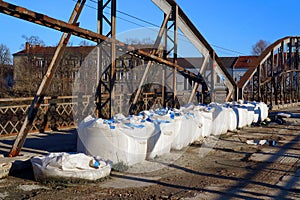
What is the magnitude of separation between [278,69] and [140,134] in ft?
87.7

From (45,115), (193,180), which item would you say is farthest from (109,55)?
(193,180)

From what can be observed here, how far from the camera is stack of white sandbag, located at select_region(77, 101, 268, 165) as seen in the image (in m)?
7.45

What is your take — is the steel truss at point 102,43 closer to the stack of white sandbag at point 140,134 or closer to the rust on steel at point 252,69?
the stack of white sandbag at point 140,134

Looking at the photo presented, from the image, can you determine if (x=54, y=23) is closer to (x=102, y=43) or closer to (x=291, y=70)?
(x=102, y=43)

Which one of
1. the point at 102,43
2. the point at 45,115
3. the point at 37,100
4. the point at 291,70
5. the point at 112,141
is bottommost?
the point at 112,141

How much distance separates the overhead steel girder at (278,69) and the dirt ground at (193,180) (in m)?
15.6

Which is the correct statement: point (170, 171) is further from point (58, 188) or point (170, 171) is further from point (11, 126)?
point (11, 126)

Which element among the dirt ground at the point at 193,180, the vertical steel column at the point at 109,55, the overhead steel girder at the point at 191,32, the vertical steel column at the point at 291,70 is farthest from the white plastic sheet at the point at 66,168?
the vertical steel column at the point at 291,70

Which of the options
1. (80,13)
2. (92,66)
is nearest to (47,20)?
(80,13)

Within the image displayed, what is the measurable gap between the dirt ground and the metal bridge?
212cm

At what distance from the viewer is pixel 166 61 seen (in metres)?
15.2

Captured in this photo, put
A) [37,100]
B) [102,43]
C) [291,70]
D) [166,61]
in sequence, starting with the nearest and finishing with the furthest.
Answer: [37,100], [102,43], [166,61], [291,70]

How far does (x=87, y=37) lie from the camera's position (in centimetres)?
1020

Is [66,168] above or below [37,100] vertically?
below
